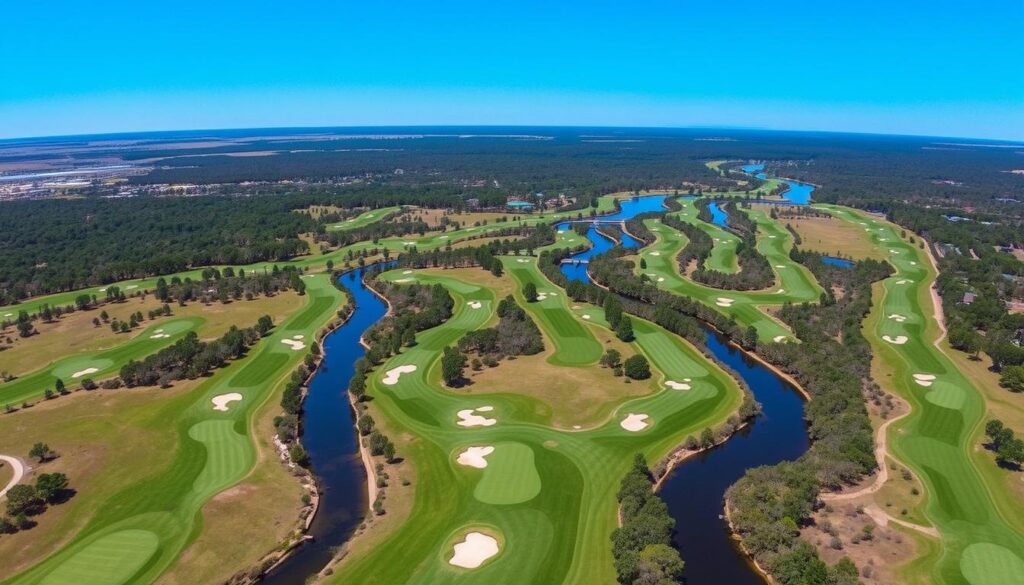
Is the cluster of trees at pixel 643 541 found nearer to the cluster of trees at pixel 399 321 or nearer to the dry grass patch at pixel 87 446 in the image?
the cluster of trees at pixel 399 321

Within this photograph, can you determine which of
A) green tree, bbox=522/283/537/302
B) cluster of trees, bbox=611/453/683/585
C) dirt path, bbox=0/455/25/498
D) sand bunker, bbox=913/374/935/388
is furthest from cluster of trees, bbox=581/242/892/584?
dirt path, bbox=0/455/25/498

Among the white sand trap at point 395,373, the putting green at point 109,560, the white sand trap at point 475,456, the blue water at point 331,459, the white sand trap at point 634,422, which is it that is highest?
the white sand trap at point 395,373

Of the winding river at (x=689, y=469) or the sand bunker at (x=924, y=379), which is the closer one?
the winding river at (x=689, y=469)

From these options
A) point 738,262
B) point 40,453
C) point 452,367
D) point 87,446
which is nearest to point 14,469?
point 40,453

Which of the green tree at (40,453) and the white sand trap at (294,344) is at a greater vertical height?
the white sand trap at (294,344)

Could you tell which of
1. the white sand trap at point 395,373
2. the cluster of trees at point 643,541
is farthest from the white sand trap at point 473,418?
the cluster of trees at point 643,541

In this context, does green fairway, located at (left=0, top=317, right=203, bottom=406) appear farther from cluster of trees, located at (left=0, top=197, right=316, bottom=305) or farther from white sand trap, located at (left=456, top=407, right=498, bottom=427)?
white sand trap, located at (left=456, top=407, right=498, bottom=427)
